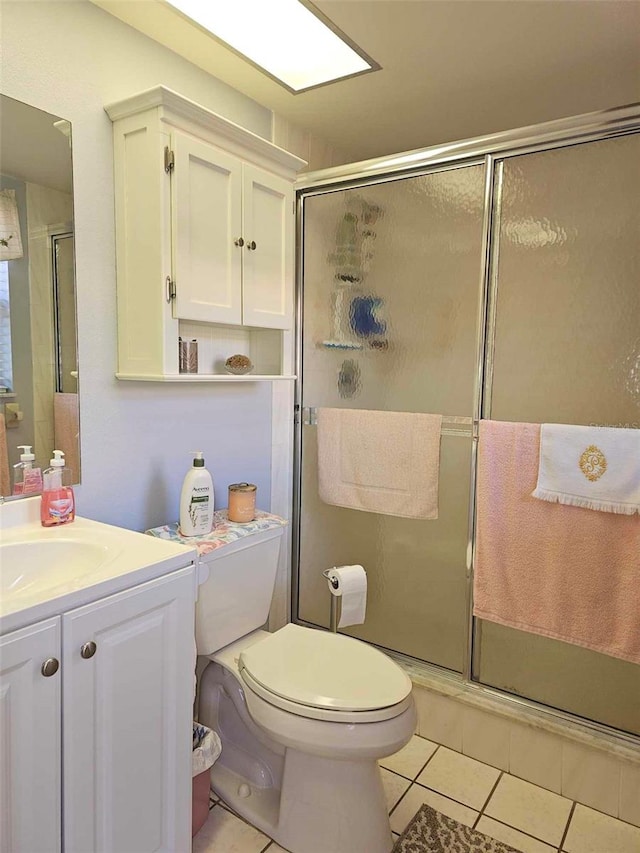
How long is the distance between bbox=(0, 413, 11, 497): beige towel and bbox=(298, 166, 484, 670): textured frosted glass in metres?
1.17

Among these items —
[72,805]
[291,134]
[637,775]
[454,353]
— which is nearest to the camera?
[72,805]

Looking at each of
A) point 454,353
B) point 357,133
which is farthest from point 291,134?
point 454,353

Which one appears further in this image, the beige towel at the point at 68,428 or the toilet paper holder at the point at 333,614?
the toilet paper holder at the point at 333,614

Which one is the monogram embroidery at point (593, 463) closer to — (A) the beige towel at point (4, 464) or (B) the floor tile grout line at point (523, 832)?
(B) the floor tile grout line at point (523, 832)

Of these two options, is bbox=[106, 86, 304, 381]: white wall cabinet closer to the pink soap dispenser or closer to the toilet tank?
the pink soap dispenser

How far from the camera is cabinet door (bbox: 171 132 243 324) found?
5.35 ft

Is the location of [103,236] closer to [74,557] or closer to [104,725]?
[74,557]

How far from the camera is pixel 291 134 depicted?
92.4 inches

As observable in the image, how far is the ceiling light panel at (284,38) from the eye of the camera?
1.55 meters

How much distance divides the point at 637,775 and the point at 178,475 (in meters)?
1.64

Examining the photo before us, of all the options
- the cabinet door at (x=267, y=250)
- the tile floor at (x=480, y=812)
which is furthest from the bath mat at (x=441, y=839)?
the cabinet door at (x=267, y=250)

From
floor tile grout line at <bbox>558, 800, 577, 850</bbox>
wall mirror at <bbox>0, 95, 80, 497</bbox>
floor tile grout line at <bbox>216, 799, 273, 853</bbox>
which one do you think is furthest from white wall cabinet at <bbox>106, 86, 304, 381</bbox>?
floor tile grout line at <bbox>558, 800, 577, 850</bbox>

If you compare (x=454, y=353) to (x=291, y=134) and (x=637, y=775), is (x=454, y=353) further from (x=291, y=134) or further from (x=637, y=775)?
(x=637, y=775)

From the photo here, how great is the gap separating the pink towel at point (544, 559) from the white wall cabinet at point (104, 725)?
1010mm
